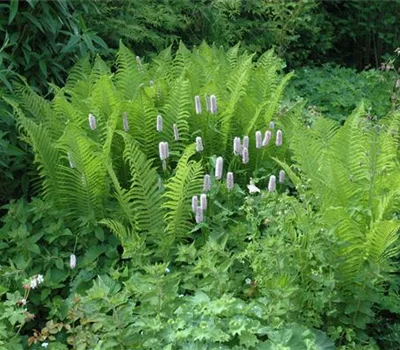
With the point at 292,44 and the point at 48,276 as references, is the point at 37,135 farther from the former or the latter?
the point at 292,44

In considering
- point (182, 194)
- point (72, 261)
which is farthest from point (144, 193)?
point (72, 261)

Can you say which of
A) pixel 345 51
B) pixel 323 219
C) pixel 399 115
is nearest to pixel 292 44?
pixel 345 51

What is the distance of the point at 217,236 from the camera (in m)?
3.03

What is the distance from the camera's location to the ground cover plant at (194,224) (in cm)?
254

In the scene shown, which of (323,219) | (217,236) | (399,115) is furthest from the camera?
(399,115)

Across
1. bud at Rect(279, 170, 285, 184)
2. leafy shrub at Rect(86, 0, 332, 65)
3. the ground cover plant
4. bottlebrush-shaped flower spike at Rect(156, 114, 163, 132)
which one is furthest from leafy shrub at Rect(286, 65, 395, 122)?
bottlebrush-shaped flower spike at Rect(156, 114, 163, 132)

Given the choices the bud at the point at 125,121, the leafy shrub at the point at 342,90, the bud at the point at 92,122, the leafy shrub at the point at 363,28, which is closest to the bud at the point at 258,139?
the bud at the point at 125,121

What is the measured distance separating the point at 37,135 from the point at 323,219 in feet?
4.53

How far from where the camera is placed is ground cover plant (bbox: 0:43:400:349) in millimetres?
2545

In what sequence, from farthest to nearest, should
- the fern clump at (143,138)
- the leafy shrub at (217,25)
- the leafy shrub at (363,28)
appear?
the leafy shrub at (363,28) → the leafy shrub at (217,25) → the fern clump at (143,138)

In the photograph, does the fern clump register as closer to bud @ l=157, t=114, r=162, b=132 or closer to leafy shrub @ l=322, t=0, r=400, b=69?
bud @ l=157, t=114, r=162, b=132

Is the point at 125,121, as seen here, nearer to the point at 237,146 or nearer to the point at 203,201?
the point at 237,146

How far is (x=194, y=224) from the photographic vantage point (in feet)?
10.5

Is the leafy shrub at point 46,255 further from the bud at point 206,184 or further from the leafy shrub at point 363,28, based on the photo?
the leafy shrub at point 363,28
